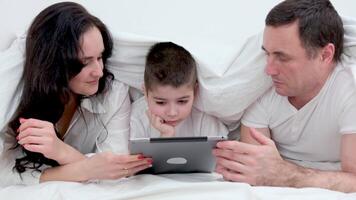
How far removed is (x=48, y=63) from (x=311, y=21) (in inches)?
25.6

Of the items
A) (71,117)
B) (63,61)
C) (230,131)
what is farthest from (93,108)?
(230,131)

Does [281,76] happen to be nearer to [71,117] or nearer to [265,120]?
[265,120]

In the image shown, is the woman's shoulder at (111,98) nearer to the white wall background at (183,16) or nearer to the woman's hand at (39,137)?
the woman's hand at (39,137)

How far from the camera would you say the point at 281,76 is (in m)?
1.23

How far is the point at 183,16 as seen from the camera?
5.73 feet

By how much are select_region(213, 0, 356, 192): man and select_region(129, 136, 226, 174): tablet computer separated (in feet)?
0.14

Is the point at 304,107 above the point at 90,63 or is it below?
below

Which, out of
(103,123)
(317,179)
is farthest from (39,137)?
(317,179)

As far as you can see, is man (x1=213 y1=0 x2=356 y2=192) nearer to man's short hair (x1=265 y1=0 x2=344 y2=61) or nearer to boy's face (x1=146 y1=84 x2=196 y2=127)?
man's short hair (x1=265 y1=0 x2=344 y2=61)

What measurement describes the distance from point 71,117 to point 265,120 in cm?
54

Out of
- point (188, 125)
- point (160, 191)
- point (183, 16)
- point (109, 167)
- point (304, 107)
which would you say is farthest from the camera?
point (183, 16)

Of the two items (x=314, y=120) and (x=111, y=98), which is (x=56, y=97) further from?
(x=314, y=120)

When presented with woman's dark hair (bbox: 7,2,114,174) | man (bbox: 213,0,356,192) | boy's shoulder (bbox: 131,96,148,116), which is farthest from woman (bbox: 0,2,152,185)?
man (bbox: 213,0,356,192)

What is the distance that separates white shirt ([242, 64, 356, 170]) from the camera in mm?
1239
